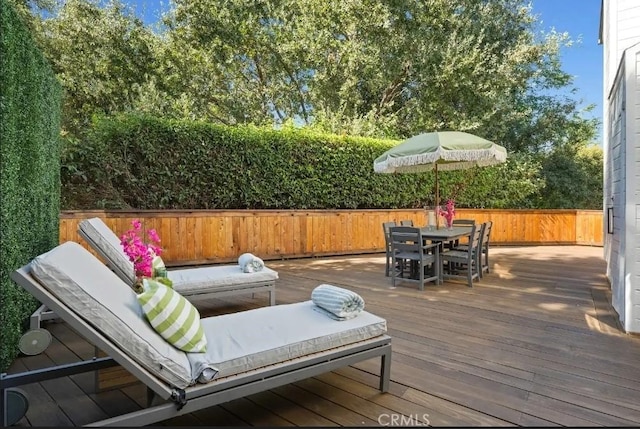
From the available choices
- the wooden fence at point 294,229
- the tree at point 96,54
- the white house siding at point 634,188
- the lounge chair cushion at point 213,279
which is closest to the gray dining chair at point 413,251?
the lounge chair cushion at point 213,279

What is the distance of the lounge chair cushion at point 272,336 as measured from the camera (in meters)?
1.90

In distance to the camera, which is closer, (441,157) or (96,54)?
(441,157)

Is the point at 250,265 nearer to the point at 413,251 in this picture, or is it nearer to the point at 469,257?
the point at 413,251

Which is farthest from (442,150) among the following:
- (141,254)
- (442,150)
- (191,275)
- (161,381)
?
(161,381)

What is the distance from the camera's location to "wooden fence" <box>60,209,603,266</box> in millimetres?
6754

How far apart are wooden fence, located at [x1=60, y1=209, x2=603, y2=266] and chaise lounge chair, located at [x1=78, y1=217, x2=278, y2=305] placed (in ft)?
→ 9.11

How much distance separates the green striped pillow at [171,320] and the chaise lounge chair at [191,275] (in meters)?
1.56

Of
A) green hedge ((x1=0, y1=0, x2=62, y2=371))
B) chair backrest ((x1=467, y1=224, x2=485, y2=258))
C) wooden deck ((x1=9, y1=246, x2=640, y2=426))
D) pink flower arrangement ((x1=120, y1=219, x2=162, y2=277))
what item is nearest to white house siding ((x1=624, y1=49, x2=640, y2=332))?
wooden deck ((x1=9, y1=246, x2=640, y2=426))

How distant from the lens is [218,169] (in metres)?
7.27

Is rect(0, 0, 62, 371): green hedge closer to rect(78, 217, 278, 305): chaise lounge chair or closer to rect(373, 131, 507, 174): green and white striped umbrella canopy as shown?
rect(78, 217, 278, 305): chaise lounge chair

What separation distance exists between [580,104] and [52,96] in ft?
50.2

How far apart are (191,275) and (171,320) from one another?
7.42 ft

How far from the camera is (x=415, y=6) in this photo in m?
11.8

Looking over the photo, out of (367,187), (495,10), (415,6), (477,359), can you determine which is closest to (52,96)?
(477,359)
